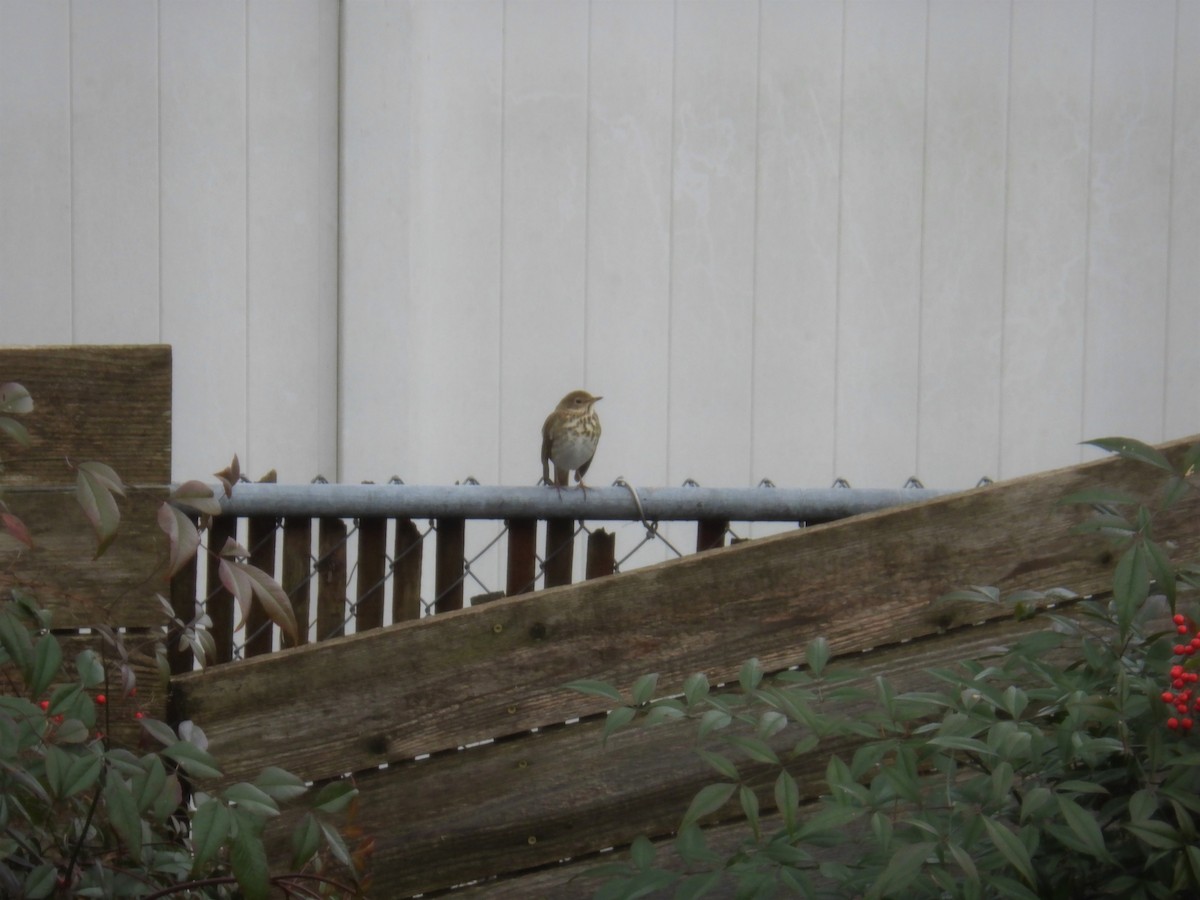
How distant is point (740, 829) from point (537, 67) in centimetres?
181

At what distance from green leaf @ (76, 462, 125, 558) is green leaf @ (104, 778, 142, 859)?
196 millimetres

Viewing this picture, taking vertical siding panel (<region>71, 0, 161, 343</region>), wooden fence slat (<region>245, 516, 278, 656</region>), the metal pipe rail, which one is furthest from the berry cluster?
vertical siding panel (<region>71, 0, 161, 343</region>)

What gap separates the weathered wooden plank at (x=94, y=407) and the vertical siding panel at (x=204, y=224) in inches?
50.3

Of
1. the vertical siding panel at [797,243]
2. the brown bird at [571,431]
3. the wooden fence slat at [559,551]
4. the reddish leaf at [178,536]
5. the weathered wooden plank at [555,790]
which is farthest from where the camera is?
the vertical siding panel at [797,243]

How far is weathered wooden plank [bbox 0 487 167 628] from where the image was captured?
1628mm

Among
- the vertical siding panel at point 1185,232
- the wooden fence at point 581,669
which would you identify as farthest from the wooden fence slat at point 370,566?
the vertical siding panel at point 1185,232

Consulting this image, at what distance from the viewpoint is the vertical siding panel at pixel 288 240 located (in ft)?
9.43

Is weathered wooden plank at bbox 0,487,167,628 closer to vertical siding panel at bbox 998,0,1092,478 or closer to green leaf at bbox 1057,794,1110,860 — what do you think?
green leaf at bbox 1057,794,1110,860

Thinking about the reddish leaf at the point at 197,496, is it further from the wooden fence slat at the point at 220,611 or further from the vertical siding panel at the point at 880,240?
the vertical siding panel at the point at 880,240

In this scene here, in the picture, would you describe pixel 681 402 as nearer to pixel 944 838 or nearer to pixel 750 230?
pixel 750 230

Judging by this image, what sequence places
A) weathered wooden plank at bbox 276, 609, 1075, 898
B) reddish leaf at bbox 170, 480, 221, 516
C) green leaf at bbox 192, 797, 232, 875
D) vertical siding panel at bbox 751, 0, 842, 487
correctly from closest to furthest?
green leaf at bbox 192, 797, 232, 875
reddish leaf at bbox 170, 480, 221, 516
weathered wooden plank at bbox 276, 609, 1075, 898
vertical siding panel at bbox 751, 0, 842, 487

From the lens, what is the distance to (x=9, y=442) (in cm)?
162

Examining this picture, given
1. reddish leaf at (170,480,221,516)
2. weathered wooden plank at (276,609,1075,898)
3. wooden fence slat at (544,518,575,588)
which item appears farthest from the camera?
wooden fence slat at (544,518,575,588)

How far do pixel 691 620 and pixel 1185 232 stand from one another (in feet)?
6.48
